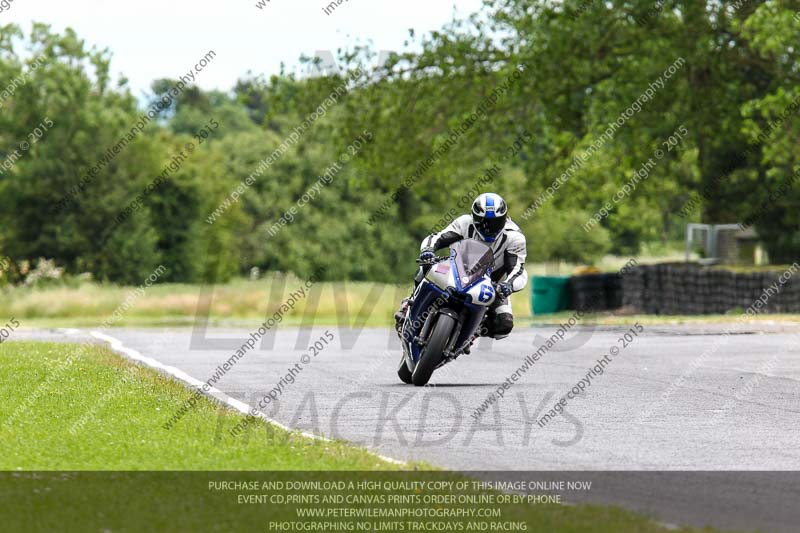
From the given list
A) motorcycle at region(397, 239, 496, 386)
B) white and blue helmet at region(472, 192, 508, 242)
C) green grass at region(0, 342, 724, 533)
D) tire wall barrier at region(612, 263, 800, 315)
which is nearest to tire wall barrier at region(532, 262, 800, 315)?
tire wall barrier at region(612, 263, 800, 315)

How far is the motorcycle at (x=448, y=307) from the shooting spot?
14062mm

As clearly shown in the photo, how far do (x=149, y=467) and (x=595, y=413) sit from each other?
184 inches

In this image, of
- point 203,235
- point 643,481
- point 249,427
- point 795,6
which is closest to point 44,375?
point 249,427

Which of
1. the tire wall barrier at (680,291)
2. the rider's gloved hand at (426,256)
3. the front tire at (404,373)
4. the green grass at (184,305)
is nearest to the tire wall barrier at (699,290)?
the tire wall barrier at (680,291)

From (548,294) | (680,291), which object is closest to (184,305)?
(548,294)

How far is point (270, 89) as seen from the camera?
35625 millimetres

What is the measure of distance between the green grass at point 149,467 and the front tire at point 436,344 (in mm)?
2414

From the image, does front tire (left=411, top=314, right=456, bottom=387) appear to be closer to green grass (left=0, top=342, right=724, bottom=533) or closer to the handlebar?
the handlebar

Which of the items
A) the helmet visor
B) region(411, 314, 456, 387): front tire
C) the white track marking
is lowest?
the white track marking

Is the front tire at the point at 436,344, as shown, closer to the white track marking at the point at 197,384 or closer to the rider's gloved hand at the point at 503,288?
the rider's gloved hand at the point at 503,288

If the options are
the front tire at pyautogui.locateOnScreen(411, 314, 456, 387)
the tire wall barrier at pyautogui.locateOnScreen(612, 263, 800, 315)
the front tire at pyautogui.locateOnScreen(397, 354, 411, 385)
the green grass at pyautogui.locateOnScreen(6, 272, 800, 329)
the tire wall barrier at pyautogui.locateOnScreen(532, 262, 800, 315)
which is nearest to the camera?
the front tire at pyautogui.locateOnScreen(411, 314, 456, 387)

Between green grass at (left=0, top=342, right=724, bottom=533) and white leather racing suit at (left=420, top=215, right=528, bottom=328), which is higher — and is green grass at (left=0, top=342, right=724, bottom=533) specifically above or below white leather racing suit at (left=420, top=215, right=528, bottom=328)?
below

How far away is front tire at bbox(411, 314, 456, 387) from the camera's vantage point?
46.1 feet

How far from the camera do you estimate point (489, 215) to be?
14.1 meters
